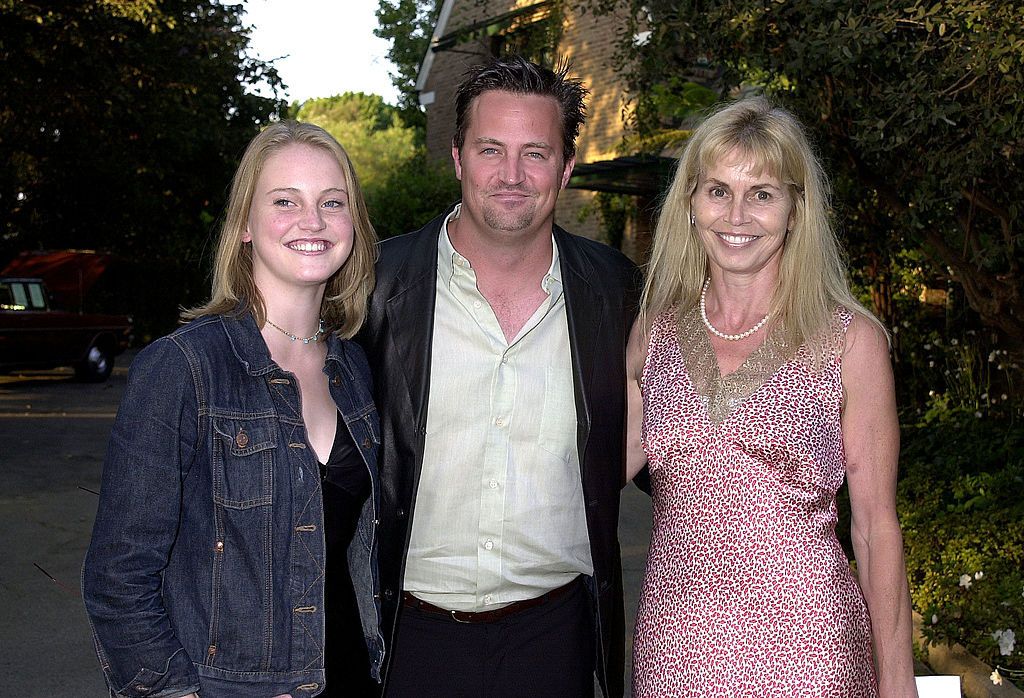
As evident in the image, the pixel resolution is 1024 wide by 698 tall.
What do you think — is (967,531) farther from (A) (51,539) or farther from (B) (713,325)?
(A) (51,539)

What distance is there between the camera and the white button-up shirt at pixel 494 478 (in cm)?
329

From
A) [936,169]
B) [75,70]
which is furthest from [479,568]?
[75,70]

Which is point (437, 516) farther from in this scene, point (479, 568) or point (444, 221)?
point (444, 221)

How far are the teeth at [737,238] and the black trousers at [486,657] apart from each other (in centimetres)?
129

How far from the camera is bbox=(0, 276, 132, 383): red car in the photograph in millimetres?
16812

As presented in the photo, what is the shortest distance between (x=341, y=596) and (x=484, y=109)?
172 centimetres

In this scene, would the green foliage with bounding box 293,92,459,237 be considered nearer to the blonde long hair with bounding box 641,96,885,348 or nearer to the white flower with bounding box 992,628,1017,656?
the blonde long hair with bounding box 641,96,885,348

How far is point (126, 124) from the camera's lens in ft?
57.0

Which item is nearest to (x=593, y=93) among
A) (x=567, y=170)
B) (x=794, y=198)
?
(x=567, y=170)

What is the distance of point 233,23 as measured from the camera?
19.0 metres

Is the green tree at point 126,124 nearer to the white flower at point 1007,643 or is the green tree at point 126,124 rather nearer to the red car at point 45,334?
the red car at point 45,334

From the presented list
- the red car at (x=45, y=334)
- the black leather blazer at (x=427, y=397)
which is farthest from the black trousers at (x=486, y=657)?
the red car at (x=45, y=334)

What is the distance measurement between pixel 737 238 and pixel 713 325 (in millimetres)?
294

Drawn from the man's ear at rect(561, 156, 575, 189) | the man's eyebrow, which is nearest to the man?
the man's eyebrow
